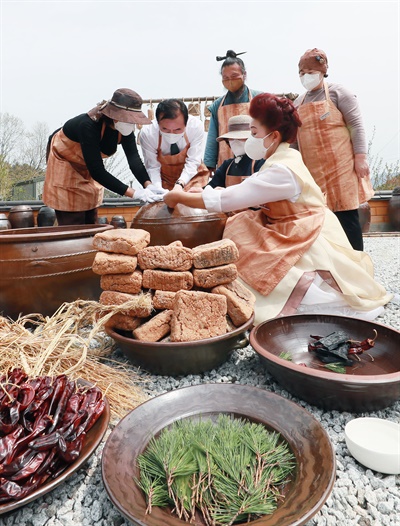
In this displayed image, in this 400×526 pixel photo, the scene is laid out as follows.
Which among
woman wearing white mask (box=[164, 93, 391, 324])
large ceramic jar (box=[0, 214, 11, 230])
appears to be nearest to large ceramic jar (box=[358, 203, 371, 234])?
woman wearing white mask (box=[164, 93, 391, 324])

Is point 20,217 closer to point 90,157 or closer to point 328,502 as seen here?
point 90,157

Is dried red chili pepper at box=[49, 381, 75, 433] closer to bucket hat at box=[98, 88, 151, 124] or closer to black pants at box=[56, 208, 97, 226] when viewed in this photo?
bucket hat at box=[98, 88, 151, 124]

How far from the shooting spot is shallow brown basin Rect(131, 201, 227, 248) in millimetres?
2967

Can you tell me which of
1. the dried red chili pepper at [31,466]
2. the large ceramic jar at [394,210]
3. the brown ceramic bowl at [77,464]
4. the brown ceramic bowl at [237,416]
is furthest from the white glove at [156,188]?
the large ceramic jar at [394,210]

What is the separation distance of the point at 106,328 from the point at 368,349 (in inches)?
62.8

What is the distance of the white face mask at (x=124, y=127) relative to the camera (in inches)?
139

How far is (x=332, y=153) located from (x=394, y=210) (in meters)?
6.51

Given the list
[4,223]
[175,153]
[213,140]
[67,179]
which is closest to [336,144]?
[213,140]

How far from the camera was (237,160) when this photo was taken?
366 centimetres

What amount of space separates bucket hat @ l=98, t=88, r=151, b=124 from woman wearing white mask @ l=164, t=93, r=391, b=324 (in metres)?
1.00

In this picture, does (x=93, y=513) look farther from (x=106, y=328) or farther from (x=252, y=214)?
(x=252, y=214)

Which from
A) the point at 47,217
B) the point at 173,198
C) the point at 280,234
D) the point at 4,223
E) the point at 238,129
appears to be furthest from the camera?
the point at 47,217

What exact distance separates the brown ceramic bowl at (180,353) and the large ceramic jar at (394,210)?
8739mm

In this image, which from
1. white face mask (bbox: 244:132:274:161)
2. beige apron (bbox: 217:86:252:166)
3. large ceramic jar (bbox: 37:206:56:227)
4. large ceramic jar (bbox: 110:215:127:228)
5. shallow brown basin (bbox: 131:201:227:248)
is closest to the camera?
white face mask (bbox: 244:132:274:161)
